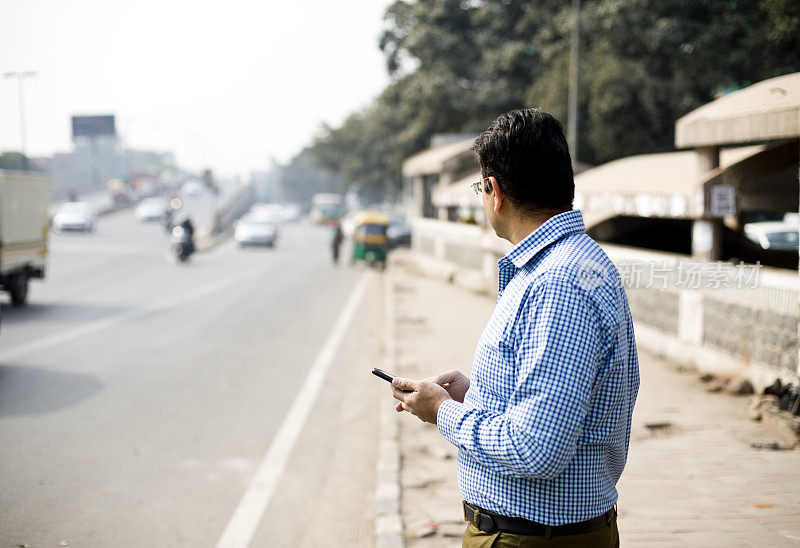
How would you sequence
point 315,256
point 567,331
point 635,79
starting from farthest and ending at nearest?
1. point 315,256
2. point 635,79
3. point 567,331

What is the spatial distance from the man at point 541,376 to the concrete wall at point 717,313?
5896 millimetres

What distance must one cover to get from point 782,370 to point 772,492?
2.66 metres

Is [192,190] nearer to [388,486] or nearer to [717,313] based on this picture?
[717,313]

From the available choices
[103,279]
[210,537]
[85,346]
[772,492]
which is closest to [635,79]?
[103,279]

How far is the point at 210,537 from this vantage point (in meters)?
4.65

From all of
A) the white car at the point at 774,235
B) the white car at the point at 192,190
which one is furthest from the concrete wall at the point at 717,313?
the white car at the point at 192,190

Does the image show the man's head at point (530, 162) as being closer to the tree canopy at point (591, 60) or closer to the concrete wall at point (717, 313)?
the concrete wall at point (717, 313)

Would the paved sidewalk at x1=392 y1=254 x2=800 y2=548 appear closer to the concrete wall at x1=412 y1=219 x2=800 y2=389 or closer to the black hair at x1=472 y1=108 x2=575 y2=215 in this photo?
the concrete wall at x1=412 y1=219 x2=800 y2=389

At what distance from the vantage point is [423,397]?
2.14m

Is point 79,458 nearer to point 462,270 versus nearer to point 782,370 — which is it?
point 782,370

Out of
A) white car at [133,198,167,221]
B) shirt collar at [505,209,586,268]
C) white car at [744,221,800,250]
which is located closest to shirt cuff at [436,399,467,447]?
shirt collar at [505,209,586,268]

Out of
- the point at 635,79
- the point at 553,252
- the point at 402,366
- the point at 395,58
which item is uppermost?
the point at 395,58

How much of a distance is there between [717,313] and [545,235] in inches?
291

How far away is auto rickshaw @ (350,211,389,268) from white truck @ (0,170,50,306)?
42.1 feet
